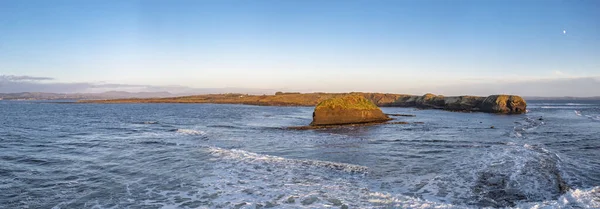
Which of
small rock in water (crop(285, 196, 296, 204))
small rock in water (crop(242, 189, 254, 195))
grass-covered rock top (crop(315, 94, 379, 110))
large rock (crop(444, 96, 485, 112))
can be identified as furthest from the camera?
large rock (crop(444, 96, 485, 112))

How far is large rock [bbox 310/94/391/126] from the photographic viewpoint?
3300 cm

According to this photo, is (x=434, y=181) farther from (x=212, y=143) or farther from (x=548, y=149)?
(x=212, y=143)

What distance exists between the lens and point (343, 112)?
1324 inches

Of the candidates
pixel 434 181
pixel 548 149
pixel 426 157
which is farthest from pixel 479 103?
pixel 434 181

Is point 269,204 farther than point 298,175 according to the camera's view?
No

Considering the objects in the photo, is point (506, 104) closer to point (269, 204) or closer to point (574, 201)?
point (574, 201)

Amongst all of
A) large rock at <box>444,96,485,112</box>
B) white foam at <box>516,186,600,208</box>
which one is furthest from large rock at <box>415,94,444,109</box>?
white foam at <box>516,186,600,208</box>

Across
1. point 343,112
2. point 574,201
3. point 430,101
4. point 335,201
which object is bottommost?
point 335,201

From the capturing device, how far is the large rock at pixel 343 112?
33.0 metres

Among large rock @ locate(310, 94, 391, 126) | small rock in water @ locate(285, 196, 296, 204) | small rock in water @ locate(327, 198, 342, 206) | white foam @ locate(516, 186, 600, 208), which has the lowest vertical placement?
small rock in water @ locate(285, 196, 296, 204)

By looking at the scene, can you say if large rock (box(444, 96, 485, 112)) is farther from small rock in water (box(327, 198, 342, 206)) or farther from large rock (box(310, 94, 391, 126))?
small rock in water (box(327, 198, 342, 206))

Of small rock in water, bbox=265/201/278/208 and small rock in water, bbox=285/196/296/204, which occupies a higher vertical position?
small rock in water, bbox=285/196/296/204

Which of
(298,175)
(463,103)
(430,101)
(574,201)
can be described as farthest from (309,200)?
(430,101)

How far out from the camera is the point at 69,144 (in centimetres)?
1956
